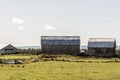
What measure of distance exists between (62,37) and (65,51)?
6.53 metres

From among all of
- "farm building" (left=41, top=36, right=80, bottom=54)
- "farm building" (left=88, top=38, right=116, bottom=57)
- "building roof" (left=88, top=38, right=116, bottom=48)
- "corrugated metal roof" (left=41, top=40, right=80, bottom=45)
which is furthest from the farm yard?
"corrugated metal roof" (left=41, top=40, right=80, bottom=45)

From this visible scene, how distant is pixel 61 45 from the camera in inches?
4235

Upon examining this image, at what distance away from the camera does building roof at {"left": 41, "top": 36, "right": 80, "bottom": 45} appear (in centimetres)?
10762

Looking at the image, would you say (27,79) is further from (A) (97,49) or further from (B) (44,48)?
(B) (44,48)

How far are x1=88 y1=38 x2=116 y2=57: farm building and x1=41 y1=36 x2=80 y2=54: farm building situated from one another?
21.0ft

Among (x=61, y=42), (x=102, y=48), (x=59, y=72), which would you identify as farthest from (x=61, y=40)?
(x=59, y=72)

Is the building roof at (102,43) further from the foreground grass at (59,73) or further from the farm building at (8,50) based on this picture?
the foreground grass at (59,73)

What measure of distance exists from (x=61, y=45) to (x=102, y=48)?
1541 centimetres

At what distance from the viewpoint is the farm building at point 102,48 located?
9881 cm

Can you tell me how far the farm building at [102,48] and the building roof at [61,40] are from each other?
7363 mm

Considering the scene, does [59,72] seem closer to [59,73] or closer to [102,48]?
[59,73]

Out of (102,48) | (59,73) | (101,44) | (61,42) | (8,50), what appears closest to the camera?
(59,73)

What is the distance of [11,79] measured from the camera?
123 ft

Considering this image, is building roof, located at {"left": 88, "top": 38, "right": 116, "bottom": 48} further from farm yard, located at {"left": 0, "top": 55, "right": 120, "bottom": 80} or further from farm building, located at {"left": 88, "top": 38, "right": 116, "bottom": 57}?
farm yard, located at {"left": 0, "top": 55, "right": 120, "bottom": 80}
